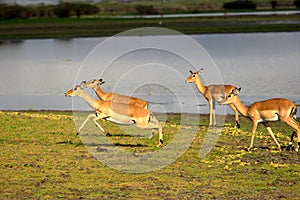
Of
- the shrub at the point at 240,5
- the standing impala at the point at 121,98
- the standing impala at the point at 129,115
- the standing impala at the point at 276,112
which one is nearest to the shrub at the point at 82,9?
the shrub at the point at 240,5

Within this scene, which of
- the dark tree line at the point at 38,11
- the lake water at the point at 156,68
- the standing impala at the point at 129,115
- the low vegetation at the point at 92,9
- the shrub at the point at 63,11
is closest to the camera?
the standing impala at the point at 129,115

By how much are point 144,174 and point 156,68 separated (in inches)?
998

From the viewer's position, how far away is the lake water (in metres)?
26.6

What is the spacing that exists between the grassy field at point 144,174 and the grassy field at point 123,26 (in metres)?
43.3

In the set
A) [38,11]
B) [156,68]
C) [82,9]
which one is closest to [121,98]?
[156,68]

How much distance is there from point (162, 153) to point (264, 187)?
3226mm

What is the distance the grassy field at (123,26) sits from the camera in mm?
60781

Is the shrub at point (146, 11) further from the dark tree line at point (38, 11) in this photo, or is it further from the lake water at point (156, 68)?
the lake water at point (156, 68)

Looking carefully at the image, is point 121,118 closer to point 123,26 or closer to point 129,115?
point 129,115

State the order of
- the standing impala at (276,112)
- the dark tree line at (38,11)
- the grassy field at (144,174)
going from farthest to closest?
the dark tree line at (38,11), the standing impala at (276,112), the grassy field at (144,174)

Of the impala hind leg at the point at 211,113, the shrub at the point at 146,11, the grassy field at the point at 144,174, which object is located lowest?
the shrub at the point at 146,11

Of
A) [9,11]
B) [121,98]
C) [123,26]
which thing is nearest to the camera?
[121,98]

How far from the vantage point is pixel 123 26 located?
64750mm

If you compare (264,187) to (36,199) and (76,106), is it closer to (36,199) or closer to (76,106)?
(36,199)
